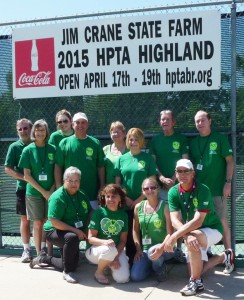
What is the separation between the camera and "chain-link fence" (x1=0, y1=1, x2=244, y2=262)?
5.74 meters

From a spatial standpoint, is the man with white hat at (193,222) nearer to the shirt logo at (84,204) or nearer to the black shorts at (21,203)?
the shirt logo at (84,204)

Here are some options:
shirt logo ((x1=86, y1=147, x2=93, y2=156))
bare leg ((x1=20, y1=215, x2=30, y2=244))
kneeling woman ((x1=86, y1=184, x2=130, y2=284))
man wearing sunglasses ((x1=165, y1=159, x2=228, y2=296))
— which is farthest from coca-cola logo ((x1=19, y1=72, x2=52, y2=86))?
man wearing sunglasses ((x1=165, y1=159, x2=228, y2=296))

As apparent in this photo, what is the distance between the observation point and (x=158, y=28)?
5.86 metres

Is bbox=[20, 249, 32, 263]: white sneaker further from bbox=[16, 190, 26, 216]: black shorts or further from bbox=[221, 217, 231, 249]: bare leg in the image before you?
bbox=[221, 217, 231, 249]: bare leg

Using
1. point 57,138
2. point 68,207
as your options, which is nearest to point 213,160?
point 68,207

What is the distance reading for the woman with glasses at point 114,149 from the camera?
18.1ft

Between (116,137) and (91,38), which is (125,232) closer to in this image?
(116,137)

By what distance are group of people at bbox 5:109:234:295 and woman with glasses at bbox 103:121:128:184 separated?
1 centimetres

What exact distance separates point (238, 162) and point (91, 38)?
2435 mm

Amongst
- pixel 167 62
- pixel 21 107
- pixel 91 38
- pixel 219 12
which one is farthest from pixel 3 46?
pixel 219 12

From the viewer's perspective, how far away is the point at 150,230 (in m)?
5.22

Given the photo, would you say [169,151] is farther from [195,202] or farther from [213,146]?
[195,202]

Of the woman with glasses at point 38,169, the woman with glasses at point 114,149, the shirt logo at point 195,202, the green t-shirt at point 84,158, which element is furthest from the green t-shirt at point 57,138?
the shirt logo at point 195,202

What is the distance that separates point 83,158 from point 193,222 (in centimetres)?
159
